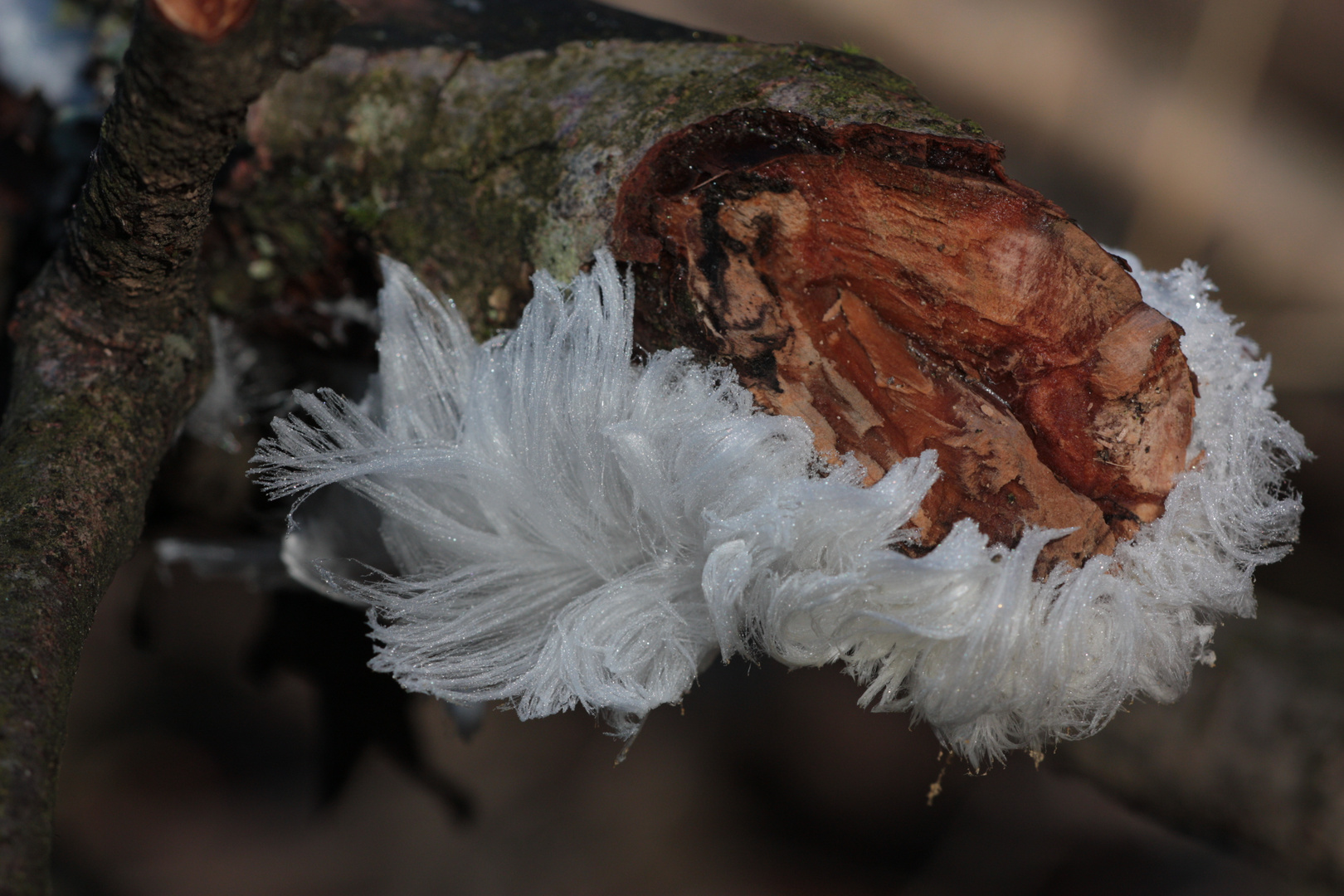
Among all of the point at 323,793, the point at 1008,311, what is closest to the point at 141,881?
the point at 323,793

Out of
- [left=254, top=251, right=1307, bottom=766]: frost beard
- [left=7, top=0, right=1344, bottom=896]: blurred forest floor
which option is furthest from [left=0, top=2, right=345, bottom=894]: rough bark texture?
[left=7, top=0, right=1344, bottom=896]: blurred forest floor

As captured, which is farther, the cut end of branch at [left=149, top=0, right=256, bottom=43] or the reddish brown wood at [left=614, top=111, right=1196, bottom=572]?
the reddish brown wood at [left=614, top=111, right=1196, bottom=572]

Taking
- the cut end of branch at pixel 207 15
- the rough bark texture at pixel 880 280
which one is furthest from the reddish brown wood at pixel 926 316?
the cut end of branch at pixel 207 15

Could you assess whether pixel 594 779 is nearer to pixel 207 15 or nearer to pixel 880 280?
pixel 880 280

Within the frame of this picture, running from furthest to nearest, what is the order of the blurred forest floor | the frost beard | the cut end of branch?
the blurred forest floor
the frost beard
the cut end of branch

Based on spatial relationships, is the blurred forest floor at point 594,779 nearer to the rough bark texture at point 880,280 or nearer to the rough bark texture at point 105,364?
the rough bark texture at point 105,364

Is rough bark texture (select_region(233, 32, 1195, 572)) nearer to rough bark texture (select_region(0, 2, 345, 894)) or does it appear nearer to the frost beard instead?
the frost beard

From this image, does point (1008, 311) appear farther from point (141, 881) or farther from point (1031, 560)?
point (141, 881)

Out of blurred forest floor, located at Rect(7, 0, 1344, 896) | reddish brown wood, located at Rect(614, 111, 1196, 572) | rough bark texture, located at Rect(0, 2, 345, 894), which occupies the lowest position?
blurred forest floor, located at Rect(7, 0, 1344, 896)
